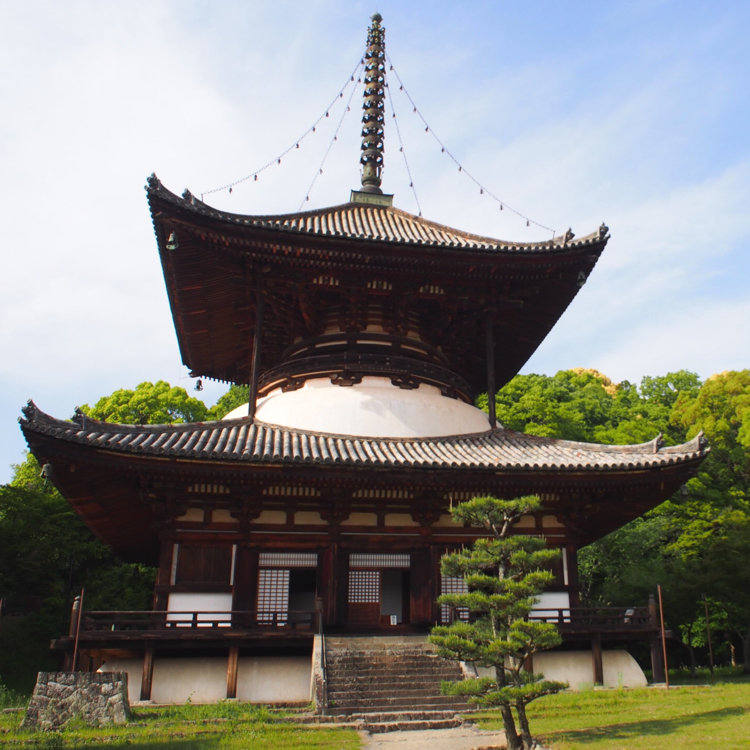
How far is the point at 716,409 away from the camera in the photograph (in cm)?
4534

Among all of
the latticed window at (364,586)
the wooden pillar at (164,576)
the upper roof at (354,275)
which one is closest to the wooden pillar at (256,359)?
the upper roof at (354,275)

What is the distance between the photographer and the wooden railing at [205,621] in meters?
14.6

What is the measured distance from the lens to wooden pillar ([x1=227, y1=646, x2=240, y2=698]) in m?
14.7

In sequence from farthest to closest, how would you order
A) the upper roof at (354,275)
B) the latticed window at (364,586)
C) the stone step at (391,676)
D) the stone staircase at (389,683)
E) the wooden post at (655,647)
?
the upper roof at (354,275)
the latticed window at (364,586)
the wooden post at (655,647)
the stone step at (391,676)
the stone staircase at (389,683)

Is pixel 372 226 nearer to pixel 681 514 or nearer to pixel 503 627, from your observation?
pixel 503 627

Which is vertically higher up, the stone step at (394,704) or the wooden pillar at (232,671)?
the wooden pillar at (232,671)

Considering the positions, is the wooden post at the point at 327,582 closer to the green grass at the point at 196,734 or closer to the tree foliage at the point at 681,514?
the green grass at the point at 196,734

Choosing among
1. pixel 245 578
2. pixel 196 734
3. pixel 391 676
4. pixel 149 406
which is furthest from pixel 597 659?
pixel 149 406

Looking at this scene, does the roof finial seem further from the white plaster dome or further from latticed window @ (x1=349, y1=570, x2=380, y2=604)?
latticed window @ (x1=349, y1=570, x2=380, y2=604)

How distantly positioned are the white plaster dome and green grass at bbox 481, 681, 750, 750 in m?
7.39

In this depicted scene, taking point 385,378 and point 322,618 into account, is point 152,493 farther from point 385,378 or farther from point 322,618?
point 385,378

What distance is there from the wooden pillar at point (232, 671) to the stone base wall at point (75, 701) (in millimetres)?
2745

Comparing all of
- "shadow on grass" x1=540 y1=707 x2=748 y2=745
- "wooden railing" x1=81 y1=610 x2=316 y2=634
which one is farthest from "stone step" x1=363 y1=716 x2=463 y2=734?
"wooden railing" x1=81 y1=610 x2=316 y2=634

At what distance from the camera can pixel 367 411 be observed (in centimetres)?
1888
